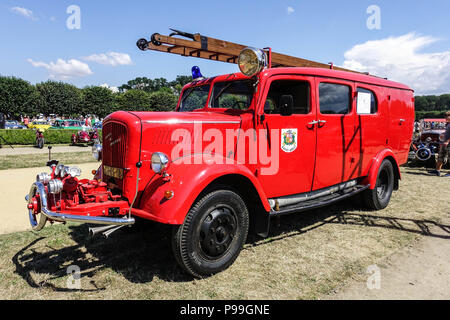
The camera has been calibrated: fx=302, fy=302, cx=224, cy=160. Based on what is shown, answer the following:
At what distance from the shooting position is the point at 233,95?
12.8ft

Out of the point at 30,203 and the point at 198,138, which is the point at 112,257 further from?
the point at 198,138

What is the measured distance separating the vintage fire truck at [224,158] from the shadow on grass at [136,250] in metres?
0.47

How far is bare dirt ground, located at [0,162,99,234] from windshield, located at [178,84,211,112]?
9.49ft

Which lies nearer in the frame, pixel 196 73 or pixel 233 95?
pixel 233 95

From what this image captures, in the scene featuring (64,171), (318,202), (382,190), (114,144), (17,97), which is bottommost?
(382,190)

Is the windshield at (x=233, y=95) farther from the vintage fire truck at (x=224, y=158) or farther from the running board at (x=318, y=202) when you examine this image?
the running board at (x=318, y=202)

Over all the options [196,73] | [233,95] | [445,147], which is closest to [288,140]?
[233,95]

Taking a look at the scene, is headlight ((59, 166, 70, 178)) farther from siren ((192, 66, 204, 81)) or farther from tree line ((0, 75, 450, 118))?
tree line ((0, 75, 450, 118))

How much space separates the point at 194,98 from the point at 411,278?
11.1 ft

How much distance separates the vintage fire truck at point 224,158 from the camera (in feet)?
9.20

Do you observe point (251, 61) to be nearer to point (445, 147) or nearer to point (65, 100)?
point (445, 147)

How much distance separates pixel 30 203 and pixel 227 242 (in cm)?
198

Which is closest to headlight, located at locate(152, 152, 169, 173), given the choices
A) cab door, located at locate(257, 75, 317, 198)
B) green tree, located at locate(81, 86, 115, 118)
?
cab door, located at locate(257, 75, 317, 198)
